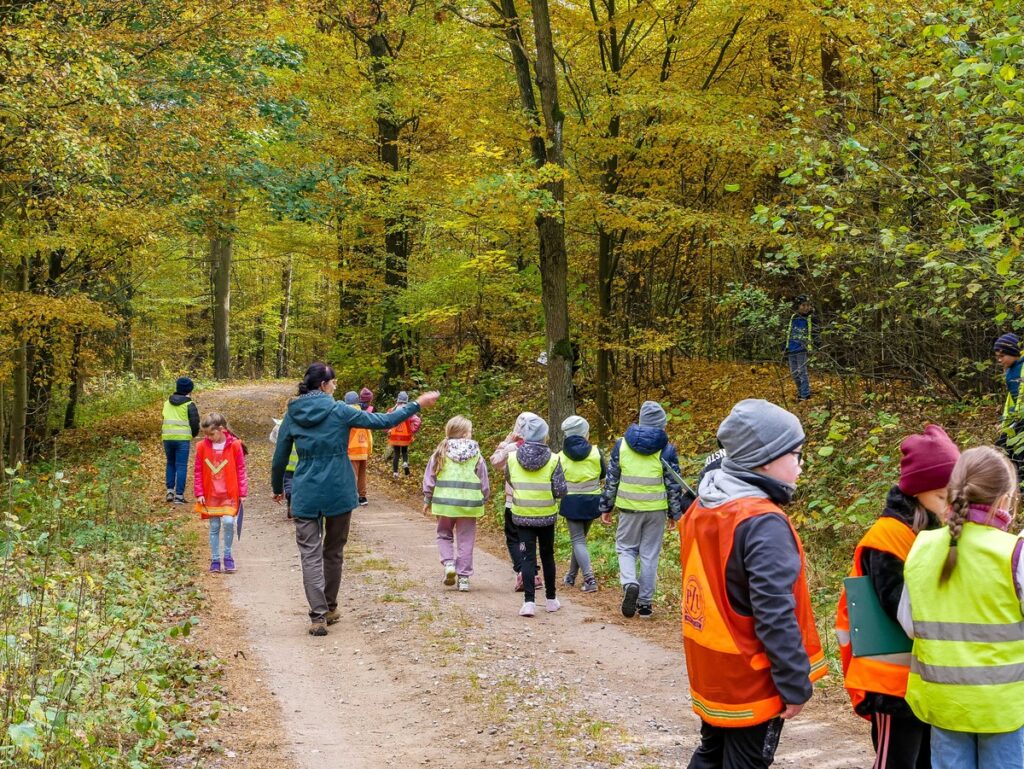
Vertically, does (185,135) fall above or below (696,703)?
above

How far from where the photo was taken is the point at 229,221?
19969 mm

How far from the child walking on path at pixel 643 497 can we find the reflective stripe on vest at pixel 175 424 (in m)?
8.78

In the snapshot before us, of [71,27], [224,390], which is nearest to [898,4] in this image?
[71,27]

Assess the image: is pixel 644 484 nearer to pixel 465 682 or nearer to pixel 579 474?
pixel 579 474

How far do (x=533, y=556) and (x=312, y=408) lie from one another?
277 cm

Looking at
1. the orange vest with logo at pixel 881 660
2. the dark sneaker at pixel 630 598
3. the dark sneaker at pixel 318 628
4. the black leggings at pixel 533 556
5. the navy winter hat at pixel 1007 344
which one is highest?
the navy winter hat at pixel 1007 344

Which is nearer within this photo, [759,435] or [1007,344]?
[759,435]

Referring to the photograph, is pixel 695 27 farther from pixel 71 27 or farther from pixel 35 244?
pixel 35 244

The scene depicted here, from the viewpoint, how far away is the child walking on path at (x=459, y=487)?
991 cm

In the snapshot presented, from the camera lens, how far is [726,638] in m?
3.47

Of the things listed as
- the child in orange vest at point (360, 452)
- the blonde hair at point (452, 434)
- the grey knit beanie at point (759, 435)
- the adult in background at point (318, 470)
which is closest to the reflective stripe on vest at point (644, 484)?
the blonde hair at point (452, 434)

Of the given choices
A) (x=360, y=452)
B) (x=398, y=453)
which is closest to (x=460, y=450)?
(x=360, y=452)

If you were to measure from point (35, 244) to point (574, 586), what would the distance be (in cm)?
1077

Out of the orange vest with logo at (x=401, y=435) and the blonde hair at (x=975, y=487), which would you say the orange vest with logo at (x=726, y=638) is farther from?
the orange vest with logo at (x=401, y=435)
